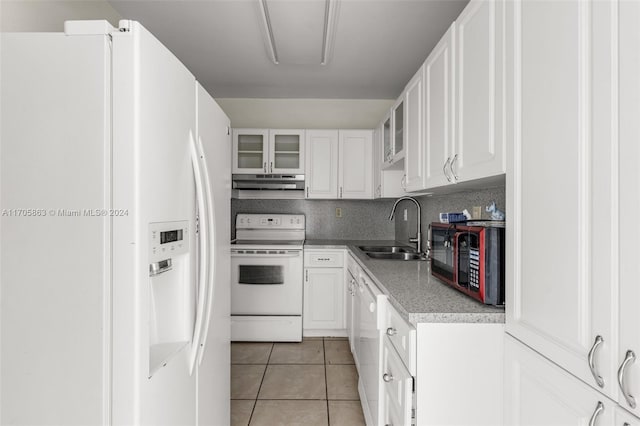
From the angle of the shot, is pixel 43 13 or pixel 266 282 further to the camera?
pixel 266 282

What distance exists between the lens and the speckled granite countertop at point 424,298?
3.62 ft

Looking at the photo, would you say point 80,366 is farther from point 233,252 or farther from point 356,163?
point 356,163

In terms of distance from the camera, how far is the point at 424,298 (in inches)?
51.1

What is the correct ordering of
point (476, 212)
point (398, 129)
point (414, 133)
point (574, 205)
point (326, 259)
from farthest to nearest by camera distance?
point (326, 259) → point (398, 129) → point (414, 133) → point (476, 212) → point (574, 205)

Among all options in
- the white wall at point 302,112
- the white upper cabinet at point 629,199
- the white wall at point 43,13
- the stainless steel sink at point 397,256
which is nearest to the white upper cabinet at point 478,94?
the white upper cabinet at point 629,199

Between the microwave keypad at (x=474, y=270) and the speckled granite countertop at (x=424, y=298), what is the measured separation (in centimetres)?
6

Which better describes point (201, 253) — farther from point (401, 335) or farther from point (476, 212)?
point (476, 212)

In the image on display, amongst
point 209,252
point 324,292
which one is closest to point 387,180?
point 324,292

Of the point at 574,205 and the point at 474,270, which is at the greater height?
the point at 574,205

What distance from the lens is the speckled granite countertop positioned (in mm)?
1104

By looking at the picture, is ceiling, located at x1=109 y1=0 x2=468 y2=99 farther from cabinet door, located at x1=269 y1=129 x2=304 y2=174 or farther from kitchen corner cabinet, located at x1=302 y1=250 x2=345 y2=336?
kitchen corner cabinet, located at x1=302 y1=250 x2=345 y2=336

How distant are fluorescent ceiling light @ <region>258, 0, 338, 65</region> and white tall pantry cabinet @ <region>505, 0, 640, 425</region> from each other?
58.2 inches

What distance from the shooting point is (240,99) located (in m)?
3.94

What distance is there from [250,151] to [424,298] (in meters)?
2.84
